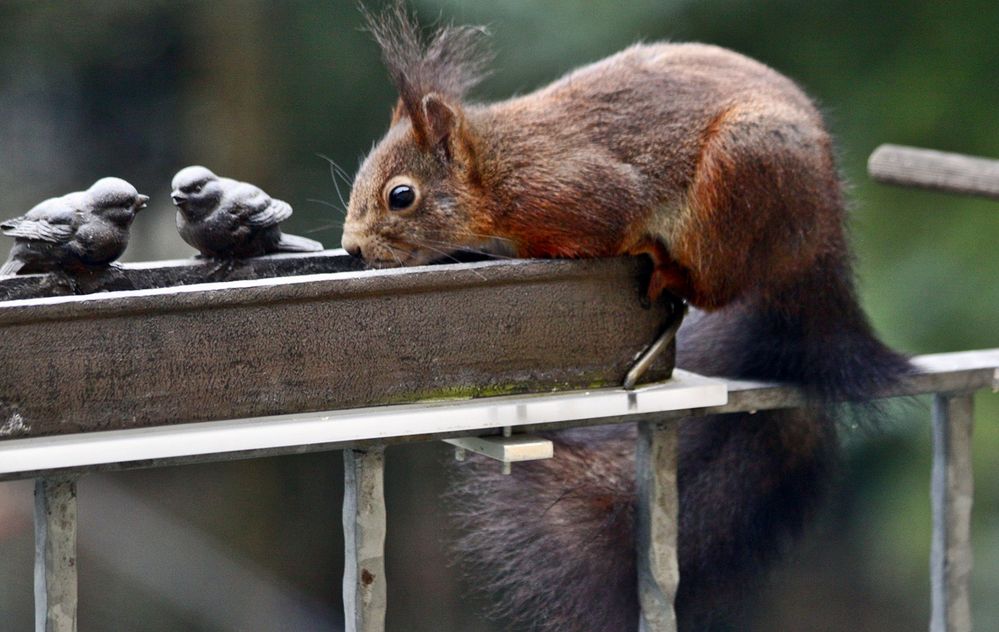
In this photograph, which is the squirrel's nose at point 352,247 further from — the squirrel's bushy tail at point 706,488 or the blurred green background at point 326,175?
the blurred green background at point 326,175

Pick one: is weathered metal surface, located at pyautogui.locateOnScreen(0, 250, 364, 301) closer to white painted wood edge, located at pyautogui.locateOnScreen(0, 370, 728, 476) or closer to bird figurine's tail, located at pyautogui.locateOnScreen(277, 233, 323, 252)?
bird figurine's tail, located at pyautogui.locateOnScreen(277, 233, 323, 252)

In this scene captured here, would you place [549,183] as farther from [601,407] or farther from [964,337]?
[964,337]

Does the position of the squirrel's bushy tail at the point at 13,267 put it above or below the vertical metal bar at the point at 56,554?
above

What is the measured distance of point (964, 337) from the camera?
2.73m

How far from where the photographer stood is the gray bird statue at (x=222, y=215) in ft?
4.37

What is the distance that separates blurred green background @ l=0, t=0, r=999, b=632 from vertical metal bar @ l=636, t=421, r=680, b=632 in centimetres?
131

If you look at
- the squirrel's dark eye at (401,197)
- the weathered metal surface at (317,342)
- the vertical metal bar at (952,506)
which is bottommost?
the vertical metal bar at (952,506)

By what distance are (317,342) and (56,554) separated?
0.30 m

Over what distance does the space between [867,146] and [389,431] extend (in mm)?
1939

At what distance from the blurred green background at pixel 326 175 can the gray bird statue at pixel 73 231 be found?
1.48 meters

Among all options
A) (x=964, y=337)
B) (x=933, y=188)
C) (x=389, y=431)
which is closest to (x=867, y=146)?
(x=964, y=337)

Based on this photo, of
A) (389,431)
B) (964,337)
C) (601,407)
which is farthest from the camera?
(964,337)

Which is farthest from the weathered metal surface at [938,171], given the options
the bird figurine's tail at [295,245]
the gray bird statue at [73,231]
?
the gray bird statue at [73,231]

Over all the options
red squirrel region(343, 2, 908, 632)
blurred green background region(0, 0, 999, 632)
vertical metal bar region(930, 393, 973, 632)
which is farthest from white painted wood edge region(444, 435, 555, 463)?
blurred green background region(0, 0, 999, 632)
